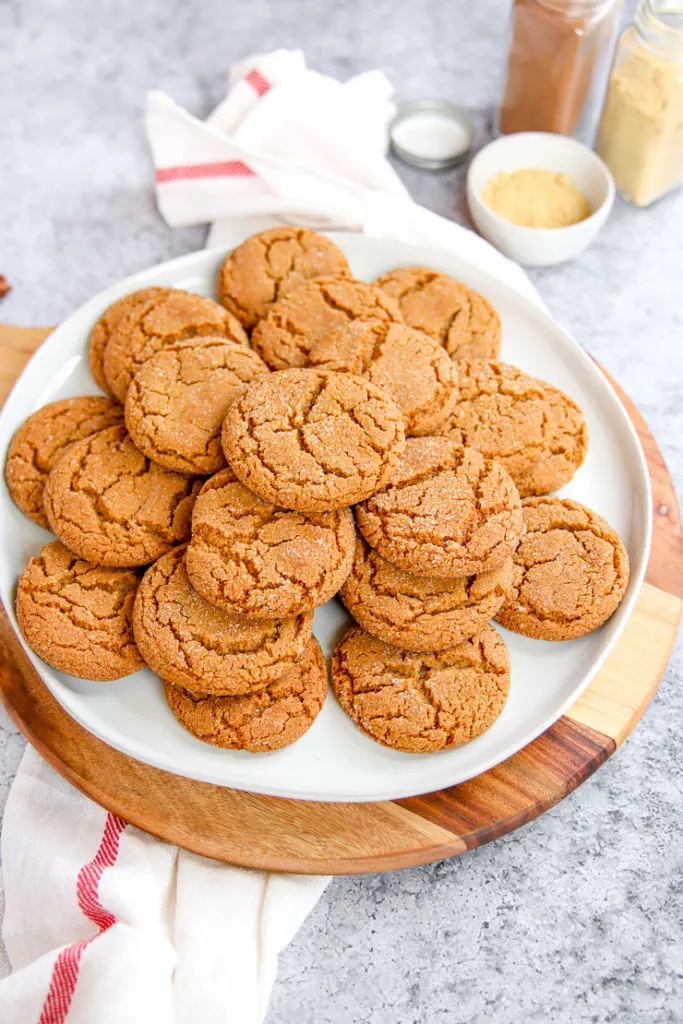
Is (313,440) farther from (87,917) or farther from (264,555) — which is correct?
(87,917)

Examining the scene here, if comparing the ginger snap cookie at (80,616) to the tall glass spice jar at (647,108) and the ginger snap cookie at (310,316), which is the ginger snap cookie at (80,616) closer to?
the ginger snap cookie at (310,316)

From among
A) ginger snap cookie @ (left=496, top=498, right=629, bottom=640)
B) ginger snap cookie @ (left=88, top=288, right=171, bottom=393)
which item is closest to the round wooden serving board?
ginger snap cookie @ (left=496, top=498, right=629, bottom=640)

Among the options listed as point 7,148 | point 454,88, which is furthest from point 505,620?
point 7,148

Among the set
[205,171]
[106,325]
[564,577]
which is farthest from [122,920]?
[205,171]

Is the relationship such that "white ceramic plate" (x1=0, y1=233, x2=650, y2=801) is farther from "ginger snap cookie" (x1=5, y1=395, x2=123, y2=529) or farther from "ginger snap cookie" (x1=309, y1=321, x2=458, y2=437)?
"ginger snap cookie" (x1=309, y1=321, x2=458, y2=437)

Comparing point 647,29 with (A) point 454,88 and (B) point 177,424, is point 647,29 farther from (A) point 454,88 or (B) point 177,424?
(B) point 177,424

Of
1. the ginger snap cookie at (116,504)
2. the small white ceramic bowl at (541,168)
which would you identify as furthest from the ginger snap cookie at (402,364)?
the small white ceramic bowl at (541,168)
